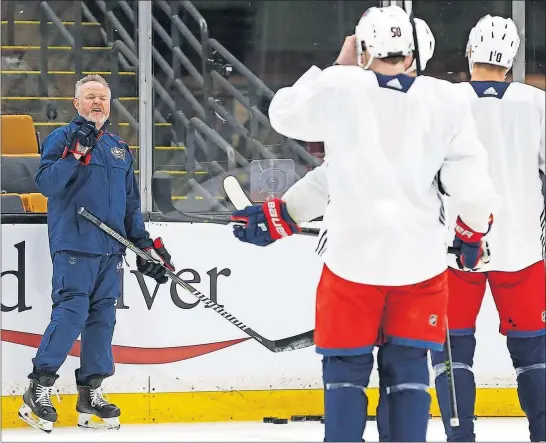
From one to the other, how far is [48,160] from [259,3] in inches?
61.4

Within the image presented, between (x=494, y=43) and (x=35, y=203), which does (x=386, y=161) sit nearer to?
(x=494, y=43)

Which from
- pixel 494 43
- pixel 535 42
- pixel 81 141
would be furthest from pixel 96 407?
pixel 535 42

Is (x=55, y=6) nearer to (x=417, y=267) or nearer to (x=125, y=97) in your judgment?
(x=125, y=97)

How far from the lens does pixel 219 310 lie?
4453 millimetres

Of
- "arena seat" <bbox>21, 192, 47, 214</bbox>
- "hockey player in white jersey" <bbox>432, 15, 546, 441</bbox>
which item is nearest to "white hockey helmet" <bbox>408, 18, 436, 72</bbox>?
"hockey player in white jersey" <bbox>432, 15, 546, 441</bbox>

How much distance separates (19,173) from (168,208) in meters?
0.57

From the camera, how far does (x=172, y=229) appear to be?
4656mm

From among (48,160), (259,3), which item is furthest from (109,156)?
(259,3)

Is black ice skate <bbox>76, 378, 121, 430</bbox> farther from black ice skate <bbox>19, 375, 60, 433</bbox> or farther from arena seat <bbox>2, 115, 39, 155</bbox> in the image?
arena seat <bbox>2, 115, 39, 155</bbox>

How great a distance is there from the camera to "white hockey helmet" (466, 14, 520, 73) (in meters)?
3.49

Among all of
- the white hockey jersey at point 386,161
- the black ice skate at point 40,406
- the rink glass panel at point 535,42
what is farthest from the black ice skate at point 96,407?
the rink glass panel at point 535,42

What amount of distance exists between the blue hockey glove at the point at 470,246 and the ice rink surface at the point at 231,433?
1.25m

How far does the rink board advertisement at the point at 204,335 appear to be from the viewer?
4539 millimetres

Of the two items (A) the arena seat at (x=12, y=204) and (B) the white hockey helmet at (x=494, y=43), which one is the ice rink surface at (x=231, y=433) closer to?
(A) the arena seat at (x=12, y=204)
